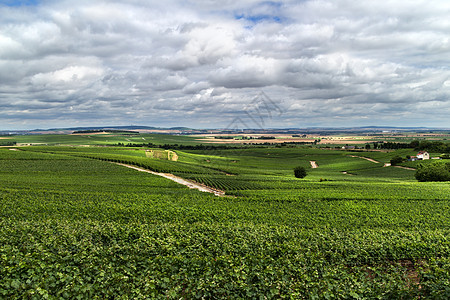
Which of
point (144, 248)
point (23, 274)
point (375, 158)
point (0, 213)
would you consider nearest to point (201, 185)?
point (0, 213)

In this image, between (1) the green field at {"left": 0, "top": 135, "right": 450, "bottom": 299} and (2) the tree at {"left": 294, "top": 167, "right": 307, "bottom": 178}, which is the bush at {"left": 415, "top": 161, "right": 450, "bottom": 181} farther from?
(1) the green field at {"left": 0, "top": 135, "right": 450, "bottom": 299}

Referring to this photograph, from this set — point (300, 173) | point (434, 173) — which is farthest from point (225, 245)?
point (434, 173)

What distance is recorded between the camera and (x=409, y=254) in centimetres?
1639

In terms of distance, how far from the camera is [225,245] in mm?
15211

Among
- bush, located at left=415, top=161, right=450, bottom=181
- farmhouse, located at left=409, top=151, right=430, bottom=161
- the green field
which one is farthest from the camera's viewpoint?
farmhouse, located at left=409, top=151, right=430, bottom=161

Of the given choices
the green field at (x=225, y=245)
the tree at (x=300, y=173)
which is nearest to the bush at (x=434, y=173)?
the tree at (x=300, y=173)

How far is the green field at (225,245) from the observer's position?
1051 cm

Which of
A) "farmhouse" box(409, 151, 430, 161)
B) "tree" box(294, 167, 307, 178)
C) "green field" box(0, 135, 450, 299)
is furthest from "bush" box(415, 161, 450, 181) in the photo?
"farmhouse" box(409, 151, 430, 161)

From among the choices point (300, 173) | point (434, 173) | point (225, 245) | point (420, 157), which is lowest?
point (434, 173)

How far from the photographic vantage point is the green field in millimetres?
10508

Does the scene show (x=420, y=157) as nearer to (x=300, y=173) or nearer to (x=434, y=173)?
(x=434, y=173)

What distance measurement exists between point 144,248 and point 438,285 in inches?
529

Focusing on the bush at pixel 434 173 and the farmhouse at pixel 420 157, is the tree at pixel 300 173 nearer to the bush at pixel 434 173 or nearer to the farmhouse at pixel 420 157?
the bush at pixel 434 173

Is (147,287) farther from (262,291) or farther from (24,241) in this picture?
(24,241)
